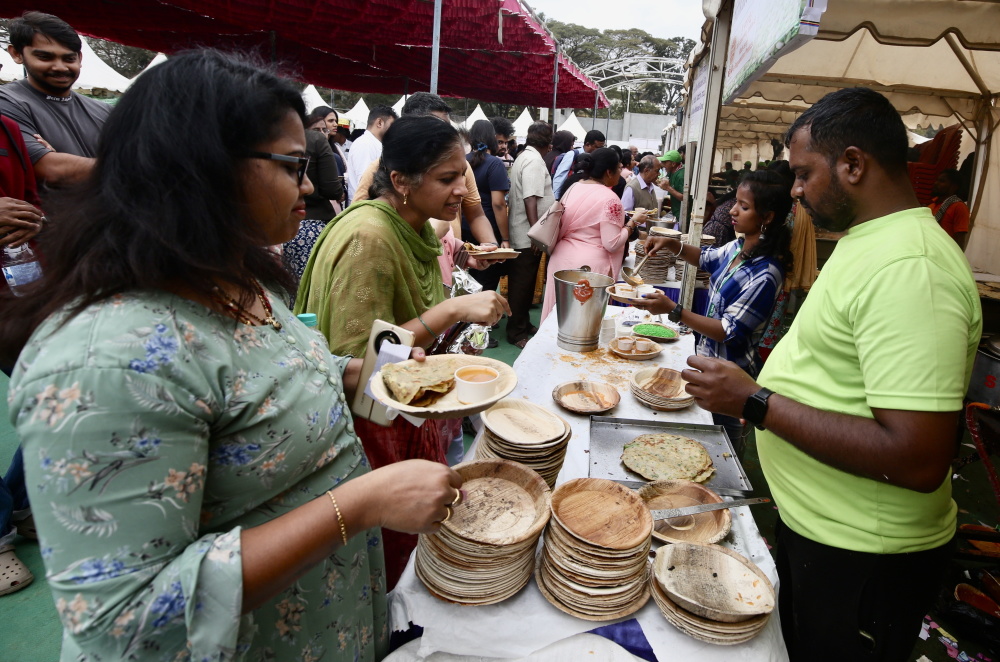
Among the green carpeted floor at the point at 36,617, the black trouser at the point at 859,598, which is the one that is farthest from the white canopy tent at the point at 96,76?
the black trouser at the point at 859,598

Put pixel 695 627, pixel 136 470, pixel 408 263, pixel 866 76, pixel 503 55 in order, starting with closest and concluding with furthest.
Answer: pixel 136 470 → pixel 695 627 → pixel 408 263 → pixel 866 76 → pixel 503 55

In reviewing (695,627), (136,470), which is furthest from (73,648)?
(695,627)

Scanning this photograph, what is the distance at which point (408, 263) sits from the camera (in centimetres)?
204

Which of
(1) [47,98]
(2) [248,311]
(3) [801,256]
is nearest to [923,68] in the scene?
(3) [801,256]

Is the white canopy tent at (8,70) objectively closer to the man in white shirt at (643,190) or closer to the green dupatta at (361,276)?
the man in white shirt at (643,190)

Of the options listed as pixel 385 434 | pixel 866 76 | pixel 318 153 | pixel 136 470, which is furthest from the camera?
pixel 866 76

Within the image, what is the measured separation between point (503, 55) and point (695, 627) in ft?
49.3

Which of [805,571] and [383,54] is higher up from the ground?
[383,54]

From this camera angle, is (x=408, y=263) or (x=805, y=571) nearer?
(x=805, y=571)

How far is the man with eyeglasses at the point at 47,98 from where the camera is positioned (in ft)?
9.13

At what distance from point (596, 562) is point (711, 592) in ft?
A: 1.15

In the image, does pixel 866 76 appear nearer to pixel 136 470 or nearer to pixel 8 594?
pixel 136 470

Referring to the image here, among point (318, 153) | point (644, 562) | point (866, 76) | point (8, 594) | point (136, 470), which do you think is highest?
point (866, 76)

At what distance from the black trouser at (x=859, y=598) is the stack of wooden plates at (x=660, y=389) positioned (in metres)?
0.89
